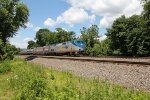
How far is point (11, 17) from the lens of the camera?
55688 mm

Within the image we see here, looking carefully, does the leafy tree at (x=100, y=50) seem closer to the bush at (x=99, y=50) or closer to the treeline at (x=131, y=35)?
the bush at (x=99, y=50)

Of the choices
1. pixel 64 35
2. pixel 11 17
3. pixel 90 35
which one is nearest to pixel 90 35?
pixel 90 35

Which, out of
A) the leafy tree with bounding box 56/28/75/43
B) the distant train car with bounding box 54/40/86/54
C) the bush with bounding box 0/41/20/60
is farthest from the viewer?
the leafy tree with bounding box 56/28/75/43

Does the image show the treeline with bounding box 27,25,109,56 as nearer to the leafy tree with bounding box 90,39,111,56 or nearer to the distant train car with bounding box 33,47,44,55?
the leafy tree with bounding box 90,39,111,56

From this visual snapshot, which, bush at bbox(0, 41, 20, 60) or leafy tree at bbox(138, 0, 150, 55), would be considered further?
leafy tree at bbox(138, 0, 150, 55)

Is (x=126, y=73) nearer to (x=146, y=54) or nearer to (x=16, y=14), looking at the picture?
(x=146, y=54)

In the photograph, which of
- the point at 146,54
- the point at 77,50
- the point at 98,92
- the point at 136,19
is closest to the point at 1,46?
the point at 77,50

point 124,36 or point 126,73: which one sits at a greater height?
point 124,36

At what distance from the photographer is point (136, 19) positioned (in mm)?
48906

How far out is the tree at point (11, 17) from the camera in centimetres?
5394

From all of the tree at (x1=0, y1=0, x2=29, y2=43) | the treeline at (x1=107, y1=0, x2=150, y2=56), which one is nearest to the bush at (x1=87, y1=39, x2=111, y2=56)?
the treeline at (x1=107, y1=0, x2=150, y2=56)

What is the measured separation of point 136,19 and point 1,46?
71.0ft

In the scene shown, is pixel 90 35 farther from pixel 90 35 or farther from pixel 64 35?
pixel 64 35

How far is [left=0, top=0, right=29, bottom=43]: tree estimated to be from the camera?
53938 millimetres
